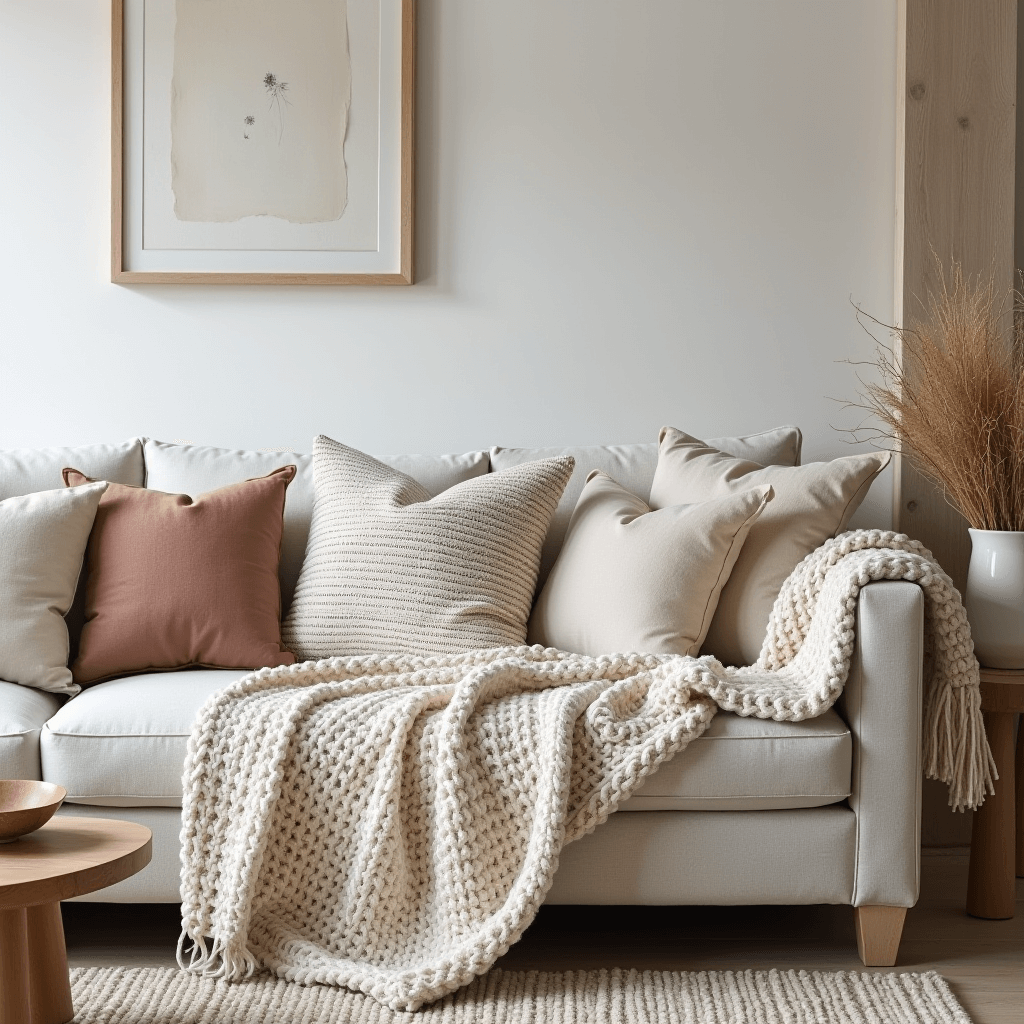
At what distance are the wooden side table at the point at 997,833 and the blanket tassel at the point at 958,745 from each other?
22 cm

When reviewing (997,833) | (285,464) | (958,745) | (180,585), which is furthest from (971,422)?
(180,585)

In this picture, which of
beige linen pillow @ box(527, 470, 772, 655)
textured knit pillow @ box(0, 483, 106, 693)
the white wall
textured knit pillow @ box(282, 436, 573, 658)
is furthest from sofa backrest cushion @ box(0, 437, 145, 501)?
beige linen pillow @ box(527, 470, 772, 655)

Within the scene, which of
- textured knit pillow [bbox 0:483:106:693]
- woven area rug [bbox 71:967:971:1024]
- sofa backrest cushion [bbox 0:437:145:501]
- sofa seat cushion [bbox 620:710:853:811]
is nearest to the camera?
woven area rug [bbox 71:967:971:1024]

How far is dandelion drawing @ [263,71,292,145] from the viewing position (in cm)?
273

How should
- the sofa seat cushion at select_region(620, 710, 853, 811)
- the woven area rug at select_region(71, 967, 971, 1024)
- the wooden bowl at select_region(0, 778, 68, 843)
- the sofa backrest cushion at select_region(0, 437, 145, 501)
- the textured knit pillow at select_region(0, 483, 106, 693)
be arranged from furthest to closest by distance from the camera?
the sofa backrest cushion at select_region(0, 437, 145, 501)
the textured knit pillow at select_region(0, 483, 106, 693)
the sofa seat cushion at select_region(620, 710, 853, 811)
the woven area rug at select_region(71, 967, 971, 1024)
the wooden bowl at select_region(0, 778, 68, 843)

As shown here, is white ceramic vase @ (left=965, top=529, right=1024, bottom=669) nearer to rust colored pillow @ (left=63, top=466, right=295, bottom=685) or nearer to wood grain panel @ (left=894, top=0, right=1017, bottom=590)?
wood grain panel @ (left=894, top=0, right=1017, bottom=590)

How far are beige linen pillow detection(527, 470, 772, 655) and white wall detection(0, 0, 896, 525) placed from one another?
0.66m

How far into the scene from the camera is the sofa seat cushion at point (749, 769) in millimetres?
1793

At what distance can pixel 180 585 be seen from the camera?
7.11 ft

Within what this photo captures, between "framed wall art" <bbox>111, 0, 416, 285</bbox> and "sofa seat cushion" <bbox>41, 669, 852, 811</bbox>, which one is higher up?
"framed wall art" <bbox>111, 0, 416, 285</bbox>

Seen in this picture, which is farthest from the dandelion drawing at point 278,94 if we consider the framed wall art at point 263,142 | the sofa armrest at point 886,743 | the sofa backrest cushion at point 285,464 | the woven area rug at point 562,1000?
the woven area rug at point 562,1000

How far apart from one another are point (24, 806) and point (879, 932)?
1367 mm

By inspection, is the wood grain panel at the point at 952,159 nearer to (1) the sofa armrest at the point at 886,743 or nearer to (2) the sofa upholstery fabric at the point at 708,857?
(1) the sofa armrest at the point at 886,743

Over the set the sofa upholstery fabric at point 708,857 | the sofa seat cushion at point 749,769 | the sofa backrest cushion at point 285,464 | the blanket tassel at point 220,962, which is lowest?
the blanket tassel at point 220,962
